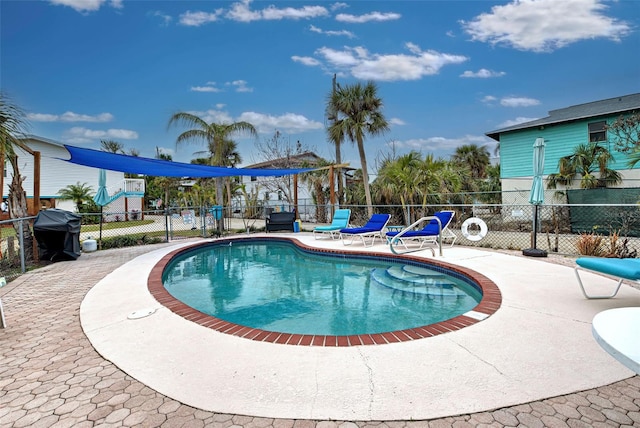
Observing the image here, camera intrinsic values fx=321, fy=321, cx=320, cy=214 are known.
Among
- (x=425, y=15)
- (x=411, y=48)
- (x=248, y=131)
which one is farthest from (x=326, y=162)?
(x=425, y=15)

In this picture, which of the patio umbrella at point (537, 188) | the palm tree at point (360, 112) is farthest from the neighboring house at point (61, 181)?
the patio umbrella at point (537, 188)

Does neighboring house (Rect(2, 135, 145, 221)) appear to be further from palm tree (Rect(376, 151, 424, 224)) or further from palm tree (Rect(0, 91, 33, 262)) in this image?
palm tree (Rect(376, 151, 424, 224))

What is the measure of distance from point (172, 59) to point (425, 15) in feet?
35.0

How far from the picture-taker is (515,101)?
20.7 m

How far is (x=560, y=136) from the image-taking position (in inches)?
558

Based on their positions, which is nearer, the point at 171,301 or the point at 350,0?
the point at 171,301

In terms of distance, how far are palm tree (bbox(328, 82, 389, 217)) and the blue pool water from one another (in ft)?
22.2

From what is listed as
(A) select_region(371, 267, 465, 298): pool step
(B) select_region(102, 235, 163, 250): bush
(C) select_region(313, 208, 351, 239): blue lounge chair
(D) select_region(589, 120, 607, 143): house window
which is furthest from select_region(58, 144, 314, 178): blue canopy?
(D) select_region(589, 120, 607, 143): house window

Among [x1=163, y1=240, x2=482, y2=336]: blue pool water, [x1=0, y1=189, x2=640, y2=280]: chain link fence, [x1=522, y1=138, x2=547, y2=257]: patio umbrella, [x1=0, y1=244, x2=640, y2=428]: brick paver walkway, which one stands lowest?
[x1=163, y1=240, x2=482, y2=336]: blue pool water

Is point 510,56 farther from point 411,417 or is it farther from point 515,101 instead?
point 411,417

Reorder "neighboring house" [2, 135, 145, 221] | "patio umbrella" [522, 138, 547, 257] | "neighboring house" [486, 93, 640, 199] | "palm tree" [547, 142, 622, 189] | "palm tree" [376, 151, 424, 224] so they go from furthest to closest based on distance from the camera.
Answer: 1. "neighboring house" [2, 135, 145, 221]
2. "neighboring house" [486, 93, 640, 199]
3. "palm tree" [547, 142, 622, 189]
4. "palm tree" [376, 151, 424, 224]
5. "patio umbrella" [522, 138, 547, 257]

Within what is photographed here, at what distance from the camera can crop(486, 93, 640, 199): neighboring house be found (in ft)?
41.9

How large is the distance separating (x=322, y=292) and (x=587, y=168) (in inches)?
529

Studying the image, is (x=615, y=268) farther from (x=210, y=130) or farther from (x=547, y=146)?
(x=210, y=130)
